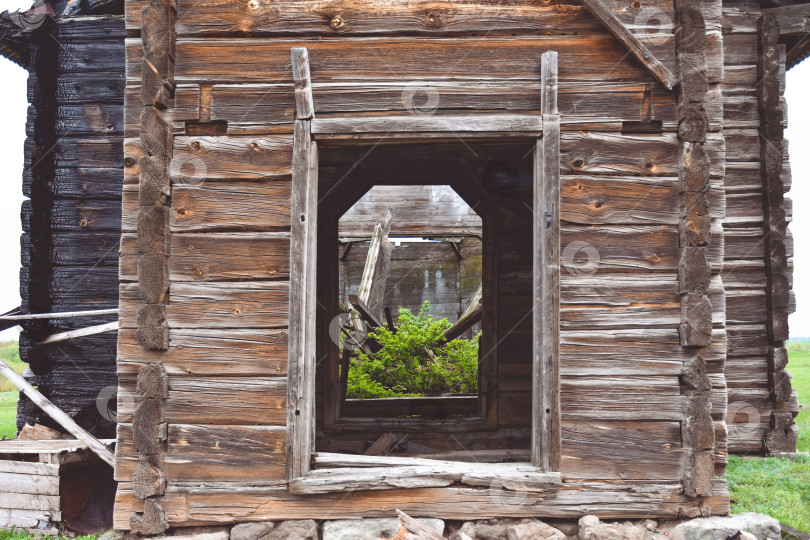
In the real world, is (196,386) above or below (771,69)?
below

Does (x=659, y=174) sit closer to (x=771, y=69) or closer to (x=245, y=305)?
(x=245, y=305)

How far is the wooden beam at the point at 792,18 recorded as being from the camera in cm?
657

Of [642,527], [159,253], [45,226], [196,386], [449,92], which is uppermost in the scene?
[449,92]

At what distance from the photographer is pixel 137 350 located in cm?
391

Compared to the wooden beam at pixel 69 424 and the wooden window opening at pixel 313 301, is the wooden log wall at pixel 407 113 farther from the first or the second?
the wooden beam at pixel 69 424

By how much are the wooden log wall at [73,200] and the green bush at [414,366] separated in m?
3.61

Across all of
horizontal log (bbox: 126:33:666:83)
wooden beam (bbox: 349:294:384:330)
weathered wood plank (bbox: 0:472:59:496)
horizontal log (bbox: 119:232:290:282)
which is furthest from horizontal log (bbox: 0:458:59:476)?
wooden beam (bbox: 349:294:384:330)

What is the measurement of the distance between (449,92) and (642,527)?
2973 millimetres

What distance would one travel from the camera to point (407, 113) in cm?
398

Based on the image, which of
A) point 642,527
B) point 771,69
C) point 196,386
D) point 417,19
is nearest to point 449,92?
point 417,19

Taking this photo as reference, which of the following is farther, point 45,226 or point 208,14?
point 45,226

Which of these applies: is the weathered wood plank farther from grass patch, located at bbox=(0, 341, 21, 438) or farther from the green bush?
the green bush

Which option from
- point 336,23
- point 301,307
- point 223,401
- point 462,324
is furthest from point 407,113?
point 462,324

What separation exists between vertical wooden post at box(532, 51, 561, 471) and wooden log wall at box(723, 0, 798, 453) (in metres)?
3.62
